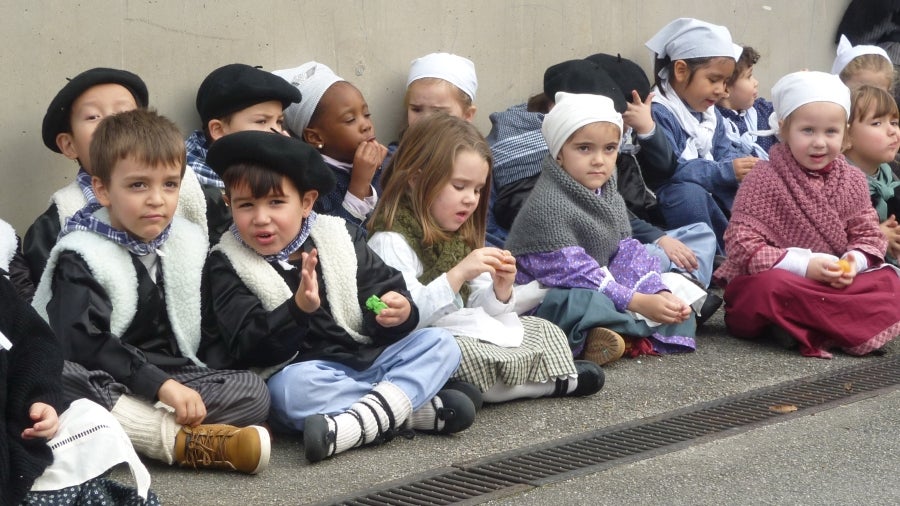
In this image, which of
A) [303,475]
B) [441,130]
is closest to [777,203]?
[441,130]

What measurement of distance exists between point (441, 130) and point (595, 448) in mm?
1347

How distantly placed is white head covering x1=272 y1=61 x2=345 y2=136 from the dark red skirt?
6.35ft

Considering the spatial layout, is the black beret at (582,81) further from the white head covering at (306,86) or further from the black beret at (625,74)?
the white head covering at (306,86)

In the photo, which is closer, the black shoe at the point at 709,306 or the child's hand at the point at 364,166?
the child's hand at the point at 364,166

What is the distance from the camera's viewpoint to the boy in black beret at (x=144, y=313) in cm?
378

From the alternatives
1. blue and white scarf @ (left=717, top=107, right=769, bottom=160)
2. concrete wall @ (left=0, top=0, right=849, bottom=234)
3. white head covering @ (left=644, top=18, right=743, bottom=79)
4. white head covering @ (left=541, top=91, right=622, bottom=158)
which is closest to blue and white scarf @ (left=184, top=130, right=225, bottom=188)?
concrete wall @ (left=0, top=0, right=849, bottom=234)

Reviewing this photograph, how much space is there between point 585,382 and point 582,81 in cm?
179

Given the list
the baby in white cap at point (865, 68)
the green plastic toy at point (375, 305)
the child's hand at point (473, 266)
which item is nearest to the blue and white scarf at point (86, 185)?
the green plastic toy at point (375, 305)

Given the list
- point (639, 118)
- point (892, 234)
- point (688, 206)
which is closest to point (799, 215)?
point (892, 234)

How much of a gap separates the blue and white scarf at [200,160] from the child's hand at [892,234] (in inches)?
118

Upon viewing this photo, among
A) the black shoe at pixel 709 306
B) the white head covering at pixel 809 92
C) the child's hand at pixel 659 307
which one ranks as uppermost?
the white head covering at pixel 809 92

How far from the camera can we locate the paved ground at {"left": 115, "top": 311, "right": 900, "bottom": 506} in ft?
12.1

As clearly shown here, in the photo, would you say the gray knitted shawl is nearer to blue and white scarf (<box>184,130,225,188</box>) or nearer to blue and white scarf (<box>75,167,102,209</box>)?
blue and white scarf (<box>184,130,225,188</box>)

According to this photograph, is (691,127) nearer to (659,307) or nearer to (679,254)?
(679,254)
